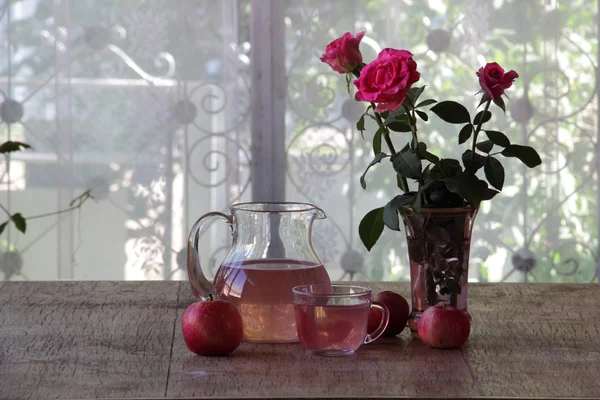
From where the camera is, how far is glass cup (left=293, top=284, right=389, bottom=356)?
82 centimetres

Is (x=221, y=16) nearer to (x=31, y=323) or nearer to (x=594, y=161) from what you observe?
(x=594, y=161)

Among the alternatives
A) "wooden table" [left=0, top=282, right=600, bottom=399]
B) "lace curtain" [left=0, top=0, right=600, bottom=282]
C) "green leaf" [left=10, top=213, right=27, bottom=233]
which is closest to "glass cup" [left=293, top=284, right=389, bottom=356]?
"wooden table" [left=0, top=282, right=600, bottom=399]

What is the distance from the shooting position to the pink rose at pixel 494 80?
2.83 feet

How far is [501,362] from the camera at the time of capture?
0.82 meters

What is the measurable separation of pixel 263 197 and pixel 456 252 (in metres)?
1.33

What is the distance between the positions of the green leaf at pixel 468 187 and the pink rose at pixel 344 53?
175 mm

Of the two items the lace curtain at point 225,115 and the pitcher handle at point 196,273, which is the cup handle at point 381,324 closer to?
the pitcher handle at point 196,273

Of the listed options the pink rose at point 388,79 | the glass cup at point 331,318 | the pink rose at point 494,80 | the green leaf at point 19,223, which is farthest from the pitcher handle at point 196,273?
the green leaf at point 19,223


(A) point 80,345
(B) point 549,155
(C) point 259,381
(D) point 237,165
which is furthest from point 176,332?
(B) point 549,155

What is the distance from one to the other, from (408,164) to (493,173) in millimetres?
103

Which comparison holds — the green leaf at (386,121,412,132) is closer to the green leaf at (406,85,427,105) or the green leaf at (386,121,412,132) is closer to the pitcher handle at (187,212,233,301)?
the green leaf at (406,85,427,105)

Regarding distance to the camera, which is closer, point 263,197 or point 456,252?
point 456,252

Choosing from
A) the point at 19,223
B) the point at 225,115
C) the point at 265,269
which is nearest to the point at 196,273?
the point at 265,269

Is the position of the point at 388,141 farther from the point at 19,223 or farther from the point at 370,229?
the point at 19,223
